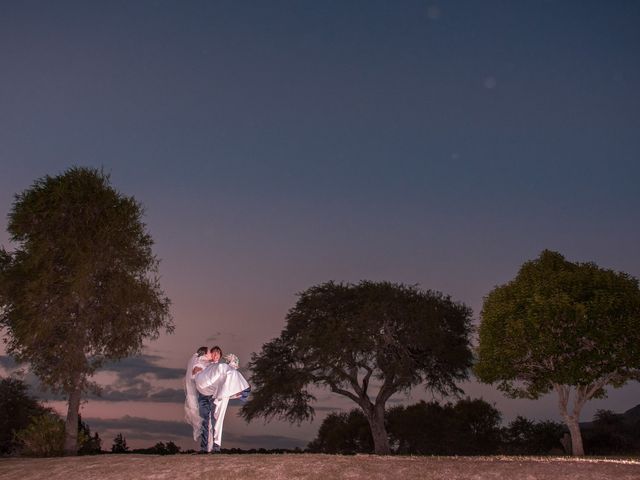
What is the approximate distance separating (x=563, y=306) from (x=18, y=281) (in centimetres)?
2971

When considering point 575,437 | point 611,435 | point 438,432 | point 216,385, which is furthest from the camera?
point 438,432

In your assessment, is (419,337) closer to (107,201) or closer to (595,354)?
(595,354)

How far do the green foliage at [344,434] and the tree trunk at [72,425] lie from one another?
31.0m

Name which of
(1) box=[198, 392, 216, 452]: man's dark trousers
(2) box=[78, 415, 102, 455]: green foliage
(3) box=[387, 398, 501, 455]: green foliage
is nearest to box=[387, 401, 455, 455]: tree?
(3) box=[387, 398, 501, 455]: green foliage

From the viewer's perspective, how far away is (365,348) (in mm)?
50062

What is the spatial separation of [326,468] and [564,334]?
2194 centimetres

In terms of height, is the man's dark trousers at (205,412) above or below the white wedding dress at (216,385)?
below

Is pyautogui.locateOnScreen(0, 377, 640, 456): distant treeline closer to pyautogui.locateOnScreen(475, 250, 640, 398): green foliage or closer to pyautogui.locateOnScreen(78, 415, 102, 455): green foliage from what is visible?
pyautogui.locateOnScreen(78, 415, 102, 455): green foliage

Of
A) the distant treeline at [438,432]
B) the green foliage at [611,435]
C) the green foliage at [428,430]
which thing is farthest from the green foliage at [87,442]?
the green foliage at [611,435]

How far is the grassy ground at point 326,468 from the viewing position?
18047 mm

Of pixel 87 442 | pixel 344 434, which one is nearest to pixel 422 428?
pixel 344 434

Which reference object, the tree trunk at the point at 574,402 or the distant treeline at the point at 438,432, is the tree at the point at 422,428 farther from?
the tree trunk at the point at 574,402

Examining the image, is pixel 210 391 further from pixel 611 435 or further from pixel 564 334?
pixel 611 435

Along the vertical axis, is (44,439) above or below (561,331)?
below
